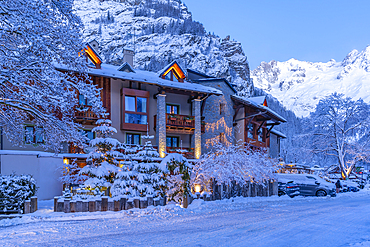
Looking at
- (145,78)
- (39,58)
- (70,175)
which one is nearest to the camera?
(39,58)

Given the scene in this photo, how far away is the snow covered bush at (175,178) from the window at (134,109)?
1104cm

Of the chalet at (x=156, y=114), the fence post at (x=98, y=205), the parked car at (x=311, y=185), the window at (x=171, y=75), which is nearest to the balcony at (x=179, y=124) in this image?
the chalet at (x=156, y=114)

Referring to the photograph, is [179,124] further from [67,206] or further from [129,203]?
[67,206]

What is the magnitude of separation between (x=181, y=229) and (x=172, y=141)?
20.7m

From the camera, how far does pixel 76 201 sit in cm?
1382

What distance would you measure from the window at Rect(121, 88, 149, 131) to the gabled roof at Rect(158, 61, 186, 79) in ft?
8.46

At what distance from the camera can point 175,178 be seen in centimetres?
1705

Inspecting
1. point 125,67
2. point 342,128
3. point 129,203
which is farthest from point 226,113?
point 129,203

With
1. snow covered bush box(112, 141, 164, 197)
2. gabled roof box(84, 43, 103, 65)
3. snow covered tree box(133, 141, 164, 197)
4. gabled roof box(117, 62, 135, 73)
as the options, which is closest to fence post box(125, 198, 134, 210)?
snow covered bush box(112, 141, 164, 197)

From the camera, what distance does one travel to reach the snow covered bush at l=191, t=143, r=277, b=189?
21.2 m

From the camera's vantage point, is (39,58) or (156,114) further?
(156,114)

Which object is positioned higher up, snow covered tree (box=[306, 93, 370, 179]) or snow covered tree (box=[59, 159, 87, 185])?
snow covered tree (box=[306, 93, 370, 179])

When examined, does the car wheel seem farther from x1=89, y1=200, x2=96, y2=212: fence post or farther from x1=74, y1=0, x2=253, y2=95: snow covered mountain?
x1=74, y1=0, x2=253, y2=95: snow covered mountain

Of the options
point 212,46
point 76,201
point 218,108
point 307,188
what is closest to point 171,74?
point 218,108
